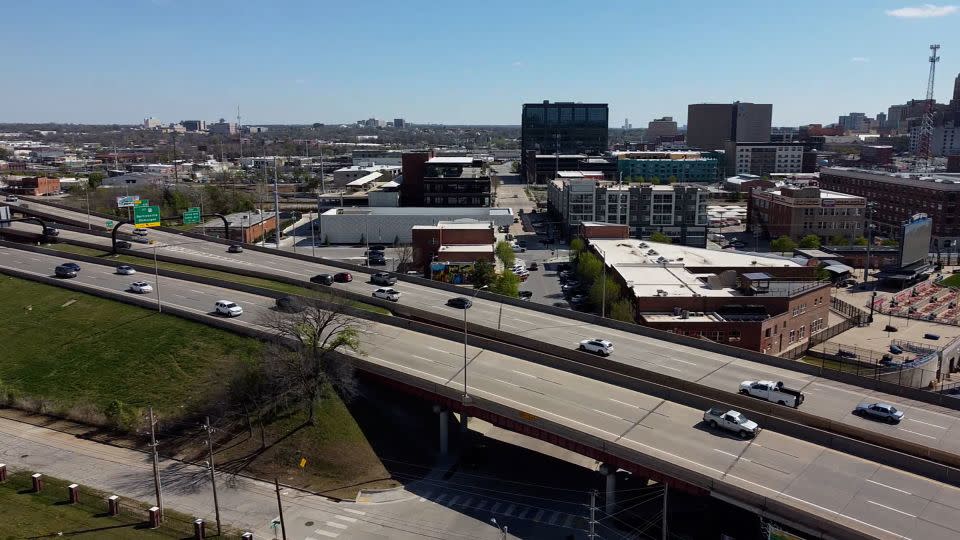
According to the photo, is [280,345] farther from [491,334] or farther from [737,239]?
[737,239]

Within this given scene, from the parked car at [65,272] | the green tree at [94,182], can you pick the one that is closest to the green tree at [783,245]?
the parked car at [65,272]

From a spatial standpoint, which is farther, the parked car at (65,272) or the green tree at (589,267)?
the green tree at (589,267)

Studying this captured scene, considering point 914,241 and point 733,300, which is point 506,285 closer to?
point 733,300

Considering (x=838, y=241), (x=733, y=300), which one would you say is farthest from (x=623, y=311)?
(x=838, y=241)

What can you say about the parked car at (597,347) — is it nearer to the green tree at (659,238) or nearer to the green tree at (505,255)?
the green tree at (505,255)

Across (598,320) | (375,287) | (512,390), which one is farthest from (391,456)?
(375,287)

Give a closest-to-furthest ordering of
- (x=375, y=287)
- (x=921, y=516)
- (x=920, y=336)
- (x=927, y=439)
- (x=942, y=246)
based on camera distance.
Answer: (x=921, y=516)
(x=927, y=439)
(x=375, y=287)
(x=920, y=336)
(x=942, y=246)

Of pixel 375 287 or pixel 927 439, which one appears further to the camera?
pixel 375 287
